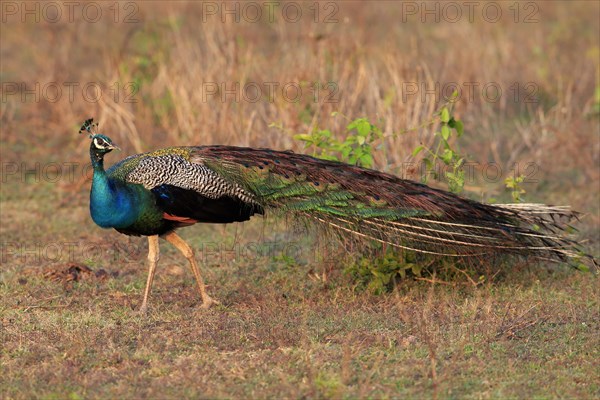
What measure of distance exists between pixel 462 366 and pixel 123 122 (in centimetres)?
538

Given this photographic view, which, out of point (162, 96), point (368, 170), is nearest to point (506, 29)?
point (162, 96)

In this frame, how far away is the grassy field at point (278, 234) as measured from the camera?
4625 mm

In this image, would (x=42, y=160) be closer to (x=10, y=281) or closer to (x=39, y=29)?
(x=10, y=281)

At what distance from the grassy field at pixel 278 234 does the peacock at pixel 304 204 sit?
0.94ft

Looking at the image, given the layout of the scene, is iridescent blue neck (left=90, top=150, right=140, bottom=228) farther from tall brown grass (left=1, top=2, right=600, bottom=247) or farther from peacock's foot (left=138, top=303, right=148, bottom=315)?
tall brown grass (left=1, top=2, right=600, bottom=247)

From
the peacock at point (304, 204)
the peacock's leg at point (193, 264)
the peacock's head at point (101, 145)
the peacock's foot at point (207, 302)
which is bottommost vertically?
the peacock's foot at point (207, 302)

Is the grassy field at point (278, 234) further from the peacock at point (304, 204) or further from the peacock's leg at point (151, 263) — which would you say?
the peacock at point (304, 204)

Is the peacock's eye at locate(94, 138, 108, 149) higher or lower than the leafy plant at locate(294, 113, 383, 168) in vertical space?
higher

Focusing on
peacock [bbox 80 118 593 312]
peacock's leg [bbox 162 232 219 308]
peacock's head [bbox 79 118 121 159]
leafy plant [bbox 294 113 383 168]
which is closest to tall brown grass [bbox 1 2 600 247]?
leafy plant [bbox 294 113 383 168]

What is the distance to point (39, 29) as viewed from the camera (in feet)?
43.1

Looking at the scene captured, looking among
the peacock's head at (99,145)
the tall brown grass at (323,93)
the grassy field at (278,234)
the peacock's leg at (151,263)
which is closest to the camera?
the grassy field at (278,234)

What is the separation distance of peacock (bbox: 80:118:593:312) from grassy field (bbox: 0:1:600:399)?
0.29 m

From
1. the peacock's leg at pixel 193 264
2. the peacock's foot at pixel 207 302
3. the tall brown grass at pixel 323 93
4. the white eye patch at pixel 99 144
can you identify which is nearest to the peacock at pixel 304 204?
the white eye patch at pixel 99 144

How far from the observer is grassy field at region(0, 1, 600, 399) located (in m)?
4.62
